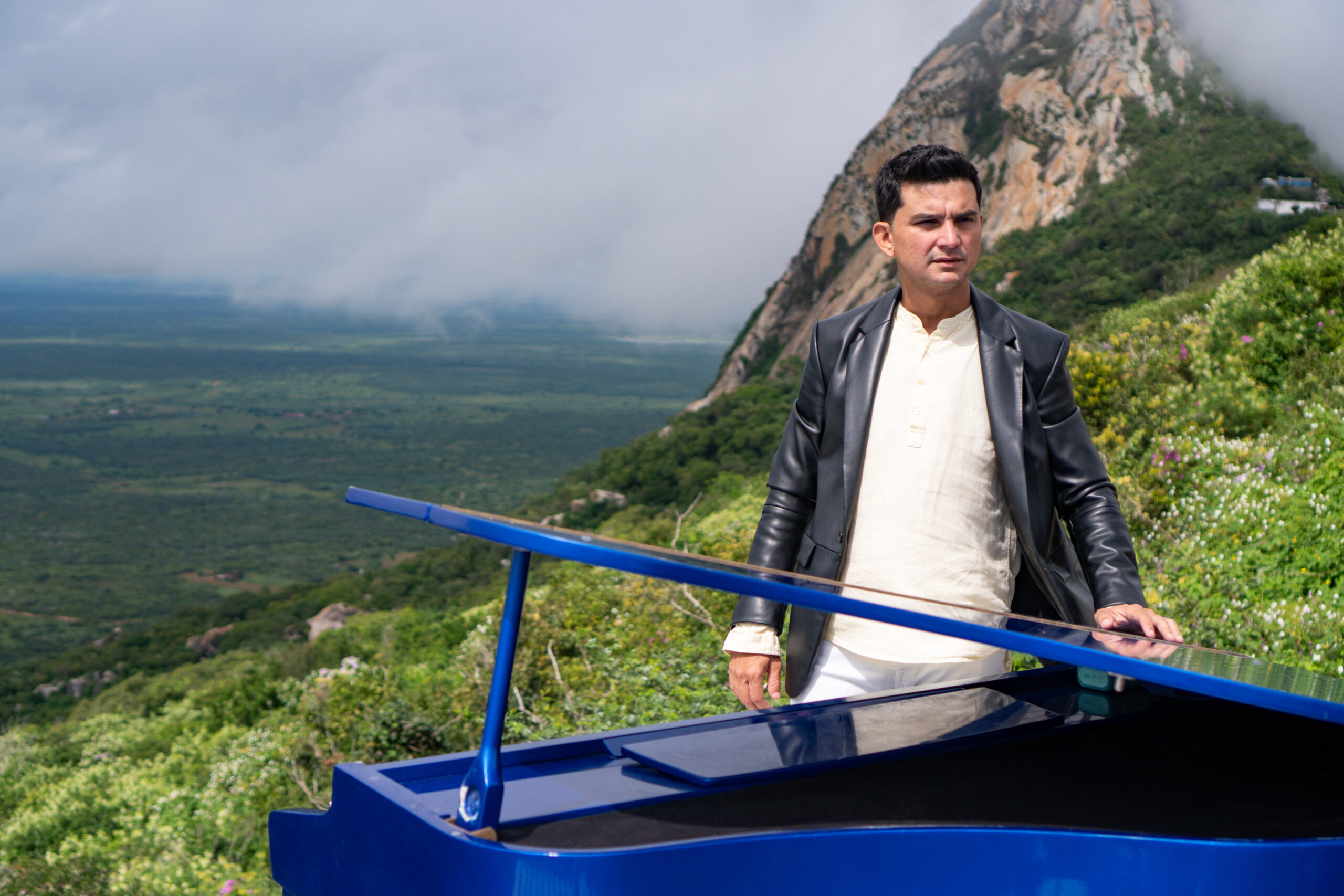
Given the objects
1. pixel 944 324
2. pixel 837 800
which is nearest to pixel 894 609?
pixel 837 800

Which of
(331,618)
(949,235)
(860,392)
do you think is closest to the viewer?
(949,235)

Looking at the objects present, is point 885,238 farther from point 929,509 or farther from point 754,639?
point 754,639

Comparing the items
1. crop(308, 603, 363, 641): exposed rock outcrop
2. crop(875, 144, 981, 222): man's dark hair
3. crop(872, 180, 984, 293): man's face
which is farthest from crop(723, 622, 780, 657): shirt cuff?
crop(308, 603, 363, 641): exposed rock outcrop

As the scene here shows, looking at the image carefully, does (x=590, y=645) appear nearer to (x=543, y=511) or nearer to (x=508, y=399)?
(x=543, y=511)

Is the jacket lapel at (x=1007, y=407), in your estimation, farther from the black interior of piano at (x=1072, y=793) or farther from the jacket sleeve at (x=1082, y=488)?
the black interior of piano at (x=1072, y=793)

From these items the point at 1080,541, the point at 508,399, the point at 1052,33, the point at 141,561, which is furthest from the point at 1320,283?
the point at 508,399

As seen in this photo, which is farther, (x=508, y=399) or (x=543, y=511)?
(x=508, y=399)

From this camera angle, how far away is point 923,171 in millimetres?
2023

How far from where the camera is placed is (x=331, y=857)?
146 cm

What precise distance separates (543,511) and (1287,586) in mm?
26485

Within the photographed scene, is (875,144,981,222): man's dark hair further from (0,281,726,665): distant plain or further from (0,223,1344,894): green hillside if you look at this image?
(0,281,726,665): distant plain

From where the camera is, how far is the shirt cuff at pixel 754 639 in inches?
83.2

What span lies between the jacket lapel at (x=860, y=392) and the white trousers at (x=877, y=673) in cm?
28

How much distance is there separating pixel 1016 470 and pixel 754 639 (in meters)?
0.61
